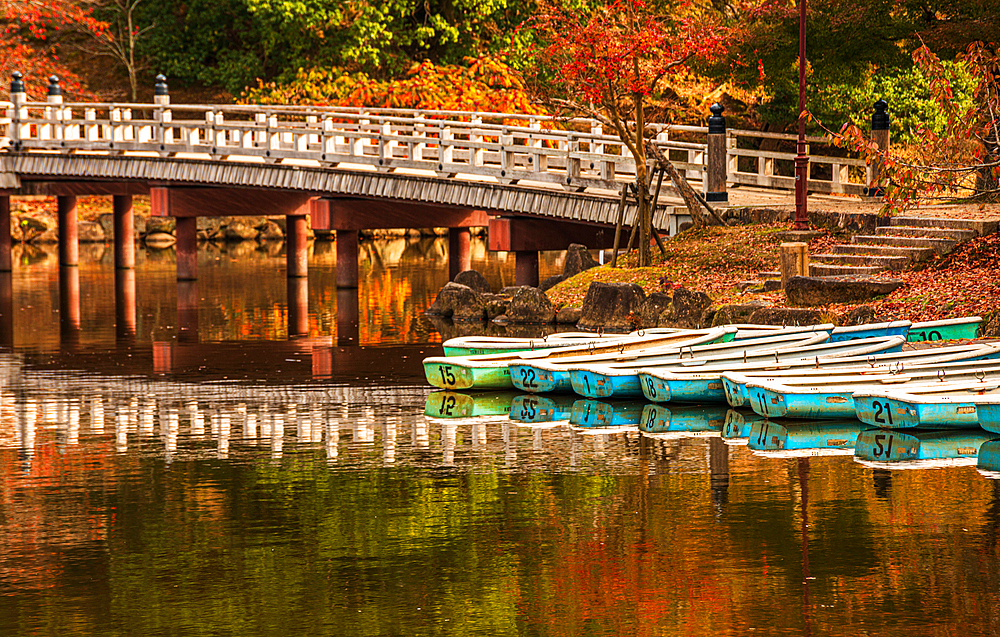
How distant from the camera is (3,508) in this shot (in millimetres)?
12039

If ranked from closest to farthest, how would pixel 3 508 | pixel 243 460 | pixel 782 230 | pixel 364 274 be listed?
1. pixel 3 508
2. pixel 243 460
3. pixel 782 230
4. pixel 364 274

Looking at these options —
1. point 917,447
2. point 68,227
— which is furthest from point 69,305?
point 917,447

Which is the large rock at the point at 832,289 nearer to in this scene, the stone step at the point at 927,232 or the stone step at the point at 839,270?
the stone step at the point at 839,270

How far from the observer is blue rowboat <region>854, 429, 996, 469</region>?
43.8ft

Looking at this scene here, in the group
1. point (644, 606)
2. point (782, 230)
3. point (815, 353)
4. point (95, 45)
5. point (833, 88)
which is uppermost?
point (95, 45)

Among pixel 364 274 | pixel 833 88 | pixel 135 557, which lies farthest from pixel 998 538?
pixel 364 274

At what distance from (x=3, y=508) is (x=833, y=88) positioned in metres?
25.5

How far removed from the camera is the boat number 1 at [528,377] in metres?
17.6

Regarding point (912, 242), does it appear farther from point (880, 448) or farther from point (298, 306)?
point (298, 306)

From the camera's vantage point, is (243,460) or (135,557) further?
(243,460)

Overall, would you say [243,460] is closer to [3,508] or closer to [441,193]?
[3,508]

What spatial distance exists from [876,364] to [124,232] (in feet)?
91.0

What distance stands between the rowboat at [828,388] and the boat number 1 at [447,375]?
12.8 feet

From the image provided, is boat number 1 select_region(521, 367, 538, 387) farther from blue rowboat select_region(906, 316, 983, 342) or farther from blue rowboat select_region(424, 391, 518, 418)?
blue rowboat select_region(906, 316, 983, 342)
